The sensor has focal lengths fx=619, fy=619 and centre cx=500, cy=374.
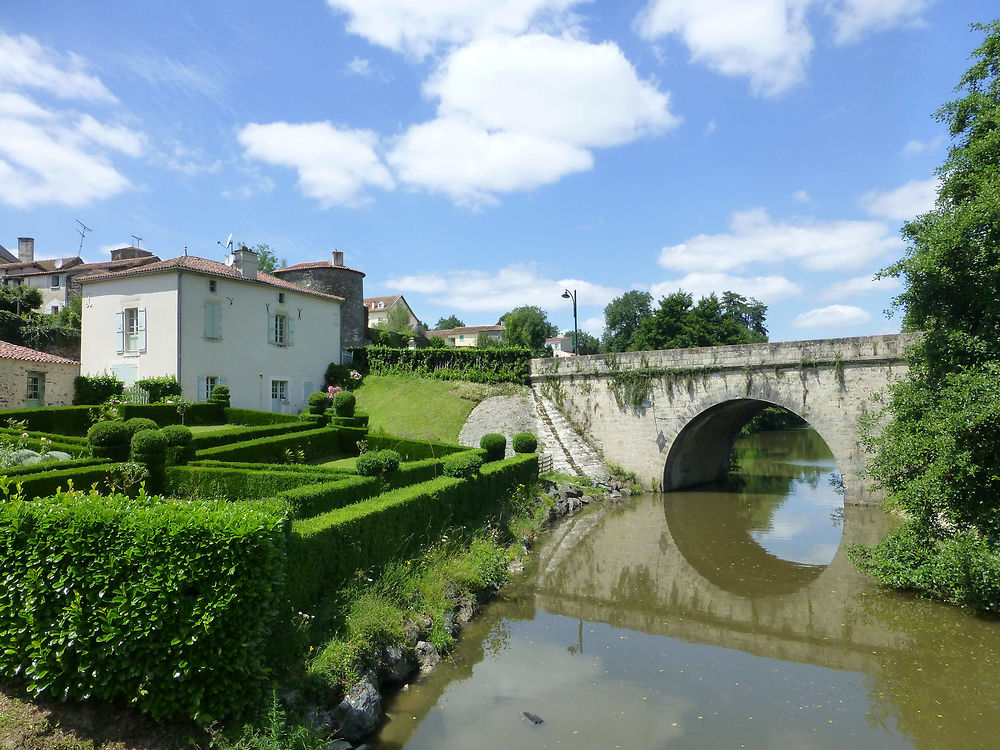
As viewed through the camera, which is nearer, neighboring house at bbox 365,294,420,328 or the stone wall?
the stone wall

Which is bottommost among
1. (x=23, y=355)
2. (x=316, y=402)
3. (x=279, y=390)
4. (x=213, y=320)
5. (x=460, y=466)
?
(x=460, y=466)

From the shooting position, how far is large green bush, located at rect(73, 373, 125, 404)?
20938 millimetres

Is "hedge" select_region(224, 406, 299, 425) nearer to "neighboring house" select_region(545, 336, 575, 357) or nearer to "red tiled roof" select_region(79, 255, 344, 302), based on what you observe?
"red tiled roof" select_region(79, 255, 344, 302)

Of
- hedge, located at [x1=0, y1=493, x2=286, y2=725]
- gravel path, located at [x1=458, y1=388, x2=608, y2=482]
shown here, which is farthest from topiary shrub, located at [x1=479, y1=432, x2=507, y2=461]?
hedge, located at [x1=0, y1=493, x2=286, y2=725]

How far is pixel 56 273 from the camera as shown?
1727 inches

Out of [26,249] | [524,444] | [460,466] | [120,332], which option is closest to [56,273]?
[26,249]

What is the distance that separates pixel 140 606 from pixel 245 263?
22.6 metres

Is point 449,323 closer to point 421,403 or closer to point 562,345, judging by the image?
point 562,345

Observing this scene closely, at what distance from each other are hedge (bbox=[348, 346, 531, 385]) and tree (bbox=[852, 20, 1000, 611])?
52.1 feet

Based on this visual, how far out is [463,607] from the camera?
1009 centimetres

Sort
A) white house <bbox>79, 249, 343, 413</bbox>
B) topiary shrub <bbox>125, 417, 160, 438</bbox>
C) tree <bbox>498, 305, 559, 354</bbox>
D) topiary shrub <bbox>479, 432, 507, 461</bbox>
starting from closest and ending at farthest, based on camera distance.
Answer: topiary shrub <bbox>125, 417, 160, 438</bbox> < topiary shrub <bbox>479, 432, 507, 461</bbox> < white house <bbox>79, 249, 343, 413</bbox> < tree <bbox>498, 305, 559, 354</bbox>

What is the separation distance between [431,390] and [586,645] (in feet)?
60.5

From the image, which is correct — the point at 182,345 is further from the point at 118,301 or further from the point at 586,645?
the point at 586,645

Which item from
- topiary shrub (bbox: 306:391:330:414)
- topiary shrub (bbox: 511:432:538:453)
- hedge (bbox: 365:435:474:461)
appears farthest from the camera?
topiary shrub (bbox: 306:391:330:414)
